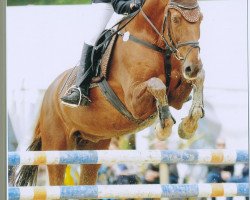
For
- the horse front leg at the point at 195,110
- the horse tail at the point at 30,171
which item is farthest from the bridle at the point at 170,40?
the horse tail at the point at 30,171

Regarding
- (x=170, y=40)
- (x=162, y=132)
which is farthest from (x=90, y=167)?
(x=170, y=40)

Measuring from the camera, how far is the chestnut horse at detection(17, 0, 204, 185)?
300 centimetres

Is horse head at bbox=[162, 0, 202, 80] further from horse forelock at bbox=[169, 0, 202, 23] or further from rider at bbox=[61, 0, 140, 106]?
rider at bbox=[61, 0, 140, 106]

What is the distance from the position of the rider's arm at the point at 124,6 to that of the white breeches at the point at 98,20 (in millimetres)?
91

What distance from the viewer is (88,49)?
3238 millimetres

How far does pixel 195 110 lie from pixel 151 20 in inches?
16.3

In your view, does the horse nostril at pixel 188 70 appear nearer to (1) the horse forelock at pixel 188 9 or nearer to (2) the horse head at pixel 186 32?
(2) the horse head at pixel 186 32

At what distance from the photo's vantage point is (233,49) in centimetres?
324

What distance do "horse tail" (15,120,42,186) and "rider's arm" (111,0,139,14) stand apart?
692 mm

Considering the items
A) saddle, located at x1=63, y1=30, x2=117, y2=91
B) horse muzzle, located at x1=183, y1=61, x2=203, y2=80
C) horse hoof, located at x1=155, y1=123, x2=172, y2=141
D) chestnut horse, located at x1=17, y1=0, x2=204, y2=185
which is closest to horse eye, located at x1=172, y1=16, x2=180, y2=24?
chestnut horse, located at x1=17, y1=0, x2=204, y2=185

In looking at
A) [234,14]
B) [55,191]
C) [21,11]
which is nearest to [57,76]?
[21,11]

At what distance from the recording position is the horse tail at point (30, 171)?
336 centimetres

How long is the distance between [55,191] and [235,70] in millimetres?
941

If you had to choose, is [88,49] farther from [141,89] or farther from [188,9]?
[188,9]
